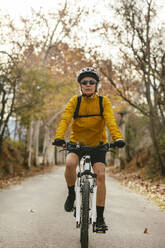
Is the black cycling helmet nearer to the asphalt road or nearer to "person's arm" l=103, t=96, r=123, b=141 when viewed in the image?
"person's arm" l=103, t=96, r=123, b=141

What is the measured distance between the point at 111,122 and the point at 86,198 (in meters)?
1.15

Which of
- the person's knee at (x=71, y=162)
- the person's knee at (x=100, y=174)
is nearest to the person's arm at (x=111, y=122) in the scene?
the person's knee at (x=100, y=174)

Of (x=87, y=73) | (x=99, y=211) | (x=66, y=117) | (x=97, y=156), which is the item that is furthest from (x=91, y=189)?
(x=87, y=73)

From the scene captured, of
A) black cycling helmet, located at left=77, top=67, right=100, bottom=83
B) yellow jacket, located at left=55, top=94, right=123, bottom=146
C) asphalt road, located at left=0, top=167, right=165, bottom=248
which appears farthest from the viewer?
black cycling helmet, located at left=77, top=67, right=100, bottom=83

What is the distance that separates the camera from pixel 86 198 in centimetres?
376

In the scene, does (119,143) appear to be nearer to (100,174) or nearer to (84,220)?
(100,174)

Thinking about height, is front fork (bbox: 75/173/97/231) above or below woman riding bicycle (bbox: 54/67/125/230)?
below

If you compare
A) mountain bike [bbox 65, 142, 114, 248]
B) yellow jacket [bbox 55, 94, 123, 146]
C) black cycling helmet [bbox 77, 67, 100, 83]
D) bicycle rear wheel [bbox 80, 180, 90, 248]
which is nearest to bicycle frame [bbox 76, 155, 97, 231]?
mountain bike [bbox 65, 142, 114, 248]

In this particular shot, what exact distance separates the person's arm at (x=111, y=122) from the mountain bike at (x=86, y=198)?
222mm

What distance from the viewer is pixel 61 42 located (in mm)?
20906

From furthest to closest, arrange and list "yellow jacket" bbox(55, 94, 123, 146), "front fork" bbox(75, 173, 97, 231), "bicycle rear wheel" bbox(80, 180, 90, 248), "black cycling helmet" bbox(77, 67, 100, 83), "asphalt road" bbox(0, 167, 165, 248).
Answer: "black cycling helmet" bbox(77, 67, 100, 83)
"yellow jacket" bbox(55, 94, 123, 146)
"asphalt road" bbox(0, 167, 165, 248)
"front fork" bbox(75, 173, 97, 231)
"bicycle rear wheel" bbox(80, 180, 90, 248)

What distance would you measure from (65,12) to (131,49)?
8822 millimetres

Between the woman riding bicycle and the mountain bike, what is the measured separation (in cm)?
19

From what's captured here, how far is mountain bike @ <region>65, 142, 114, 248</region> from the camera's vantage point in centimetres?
367
